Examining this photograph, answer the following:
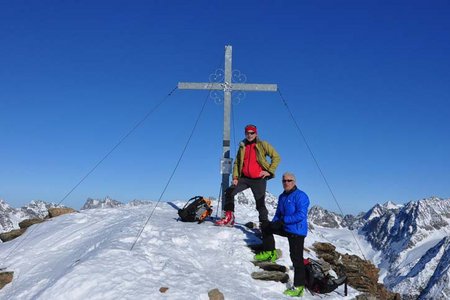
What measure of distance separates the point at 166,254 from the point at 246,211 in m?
7.76

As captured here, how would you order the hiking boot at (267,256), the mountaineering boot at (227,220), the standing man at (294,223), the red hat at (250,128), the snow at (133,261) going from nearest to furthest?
the snow at (133,261) → the standing man at (294,223) → the hiking boot at (267,256) → the red hat at (250,128) → the mountaineering boot at (227,220)

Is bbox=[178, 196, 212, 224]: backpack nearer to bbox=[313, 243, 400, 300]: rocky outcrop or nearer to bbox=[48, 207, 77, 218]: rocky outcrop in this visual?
bbox=[313, 243, 400, 300]: rocky outcrop

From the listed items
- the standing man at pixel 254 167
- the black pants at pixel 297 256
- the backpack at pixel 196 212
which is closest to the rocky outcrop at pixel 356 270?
the black pants at pixel 297 256

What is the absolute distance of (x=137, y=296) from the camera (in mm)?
8875

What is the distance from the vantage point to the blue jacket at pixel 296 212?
10.6 m

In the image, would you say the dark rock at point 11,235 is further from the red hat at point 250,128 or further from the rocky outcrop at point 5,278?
the red hat at point 250,128

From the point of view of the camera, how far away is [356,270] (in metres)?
14.4

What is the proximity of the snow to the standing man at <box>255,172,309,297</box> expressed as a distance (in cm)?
60

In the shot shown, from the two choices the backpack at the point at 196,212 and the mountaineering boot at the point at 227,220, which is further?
the backpack at the point at 196,212

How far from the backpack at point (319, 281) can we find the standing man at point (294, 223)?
476mm

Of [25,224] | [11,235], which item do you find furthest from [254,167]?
[25,224]

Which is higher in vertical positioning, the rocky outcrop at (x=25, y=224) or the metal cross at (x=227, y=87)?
the metal cross at (x=227, y=87)

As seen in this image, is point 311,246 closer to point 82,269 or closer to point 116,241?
point 116,241

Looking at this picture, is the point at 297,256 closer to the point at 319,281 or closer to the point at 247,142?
the point at 319,281
